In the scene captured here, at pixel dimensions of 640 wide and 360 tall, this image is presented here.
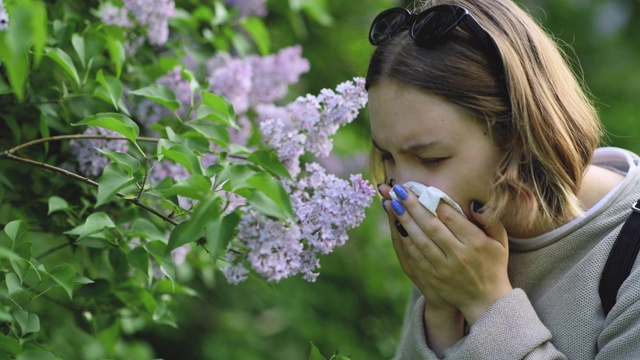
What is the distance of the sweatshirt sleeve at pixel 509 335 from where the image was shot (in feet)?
5.17

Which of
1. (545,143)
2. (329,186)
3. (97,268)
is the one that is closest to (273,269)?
(329,186)

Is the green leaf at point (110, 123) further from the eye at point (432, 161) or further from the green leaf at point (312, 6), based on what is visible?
the green leaf at point (312, 6)

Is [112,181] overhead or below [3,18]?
below

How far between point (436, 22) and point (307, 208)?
52cm

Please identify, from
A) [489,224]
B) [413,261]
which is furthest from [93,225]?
[489,224]

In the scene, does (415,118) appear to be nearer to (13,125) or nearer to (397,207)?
(397,207)

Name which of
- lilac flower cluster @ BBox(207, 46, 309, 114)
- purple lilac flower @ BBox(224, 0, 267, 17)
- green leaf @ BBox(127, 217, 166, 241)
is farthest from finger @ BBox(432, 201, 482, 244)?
purple lilac flower @ BBox(224, 0, 267, 17)

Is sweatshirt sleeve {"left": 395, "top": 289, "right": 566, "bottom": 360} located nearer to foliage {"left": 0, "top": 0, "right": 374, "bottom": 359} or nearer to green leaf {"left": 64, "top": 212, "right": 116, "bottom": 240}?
foliage {"left": 0, "top": 0, "right": 374, "bottom": 359}

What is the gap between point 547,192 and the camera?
1685 millimetres

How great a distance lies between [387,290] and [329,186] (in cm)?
239

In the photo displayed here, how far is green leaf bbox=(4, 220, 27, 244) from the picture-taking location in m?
1.34

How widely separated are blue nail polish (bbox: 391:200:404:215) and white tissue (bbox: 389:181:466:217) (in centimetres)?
2

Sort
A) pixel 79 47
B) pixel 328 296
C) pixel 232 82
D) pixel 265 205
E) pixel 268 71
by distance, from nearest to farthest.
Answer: pixel 265 205
pixel 79 47
pixel 232 82
pixel 268 71
pixel 328 296

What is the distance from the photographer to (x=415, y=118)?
5.11 ft
